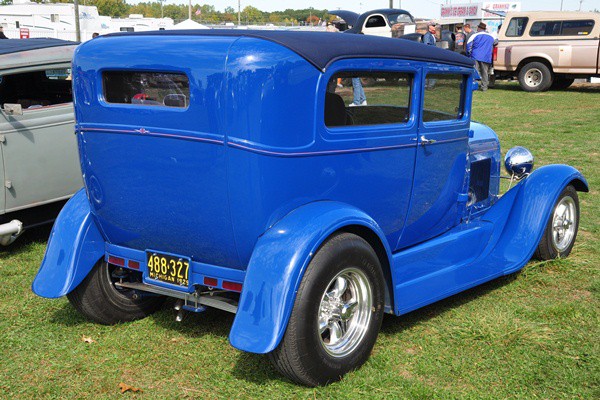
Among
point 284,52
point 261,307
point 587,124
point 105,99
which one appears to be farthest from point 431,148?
point 587,124

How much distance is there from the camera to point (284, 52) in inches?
125

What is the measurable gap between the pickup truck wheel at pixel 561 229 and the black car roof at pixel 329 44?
185 centimetres

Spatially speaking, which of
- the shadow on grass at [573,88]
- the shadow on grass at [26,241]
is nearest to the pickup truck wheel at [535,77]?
the shadow on grass at [573,88]

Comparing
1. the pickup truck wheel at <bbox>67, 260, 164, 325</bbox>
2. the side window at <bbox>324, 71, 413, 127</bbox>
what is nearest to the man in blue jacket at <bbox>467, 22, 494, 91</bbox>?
the side window at <bbox>324, 71, 413, 127</bbox>

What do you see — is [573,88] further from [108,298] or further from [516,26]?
[108,298]

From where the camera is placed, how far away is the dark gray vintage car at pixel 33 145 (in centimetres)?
553

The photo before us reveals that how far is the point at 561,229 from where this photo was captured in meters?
5.30

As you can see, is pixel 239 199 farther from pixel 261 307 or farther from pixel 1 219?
pixel 1 219

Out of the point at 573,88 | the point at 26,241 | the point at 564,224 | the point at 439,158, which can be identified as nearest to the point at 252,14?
the point at 573,88

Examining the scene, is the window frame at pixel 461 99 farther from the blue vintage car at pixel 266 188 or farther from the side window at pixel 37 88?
the side window at pixel 37 88

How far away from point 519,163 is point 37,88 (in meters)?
4.52

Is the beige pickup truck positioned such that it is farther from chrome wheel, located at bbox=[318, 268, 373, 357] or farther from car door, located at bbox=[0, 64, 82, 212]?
chrome wheel, located at bbox=[318, 268, 373, 357]

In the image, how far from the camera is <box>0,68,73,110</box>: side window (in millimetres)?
6262

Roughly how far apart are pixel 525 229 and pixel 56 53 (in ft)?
14.1
